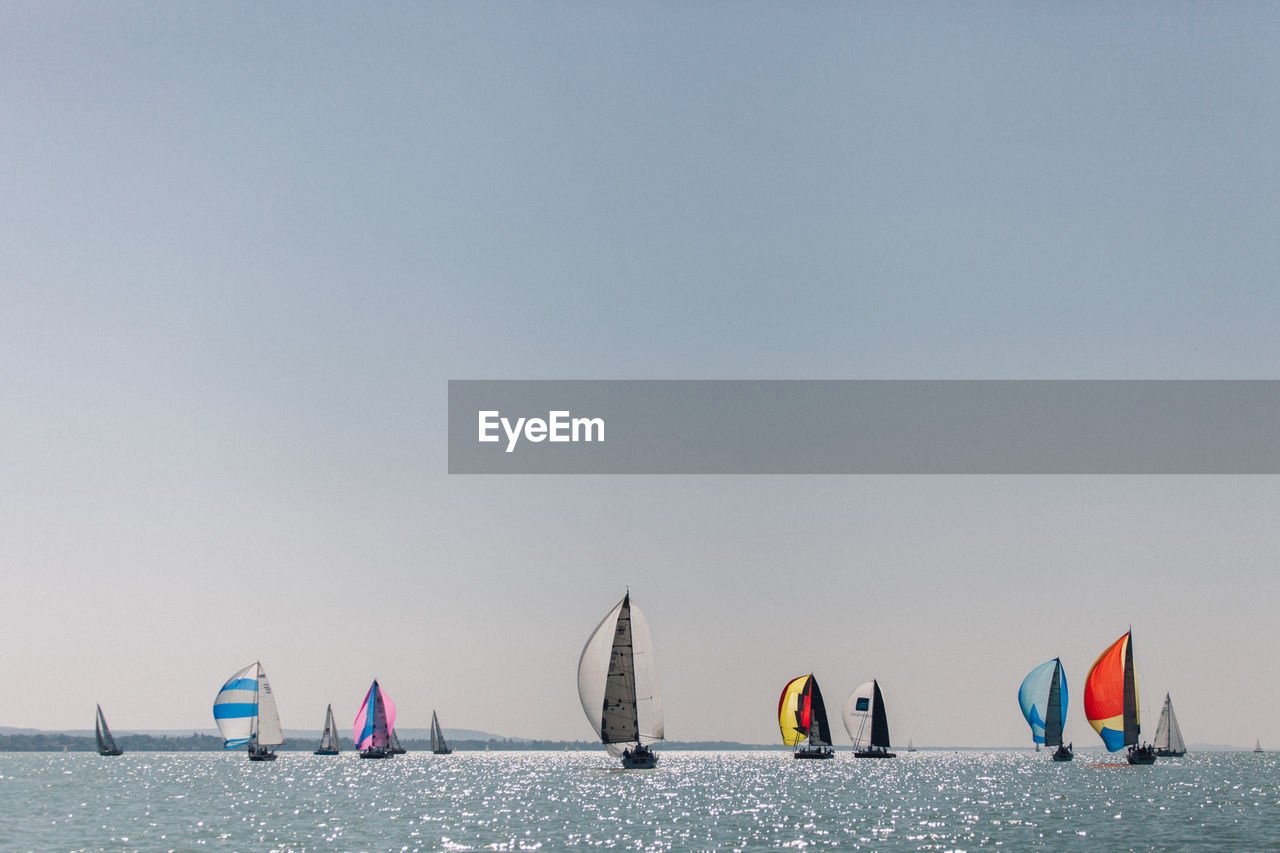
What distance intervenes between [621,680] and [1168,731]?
108757 mm

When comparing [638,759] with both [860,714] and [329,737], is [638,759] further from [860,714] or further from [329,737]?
[329,737]

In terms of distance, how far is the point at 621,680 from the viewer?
274 ft

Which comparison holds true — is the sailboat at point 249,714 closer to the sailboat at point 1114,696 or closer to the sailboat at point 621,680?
the sailboat at point 621,680

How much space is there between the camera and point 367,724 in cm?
14588

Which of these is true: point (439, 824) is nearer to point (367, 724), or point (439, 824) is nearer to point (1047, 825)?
point (1047, 825)

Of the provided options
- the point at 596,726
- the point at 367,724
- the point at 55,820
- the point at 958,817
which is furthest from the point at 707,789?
the point at 367,724

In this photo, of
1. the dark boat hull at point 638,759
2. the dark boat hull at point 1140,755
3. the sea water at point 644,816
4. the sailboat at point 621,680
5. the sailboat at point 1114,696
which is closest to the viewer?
the sea water at point 644,816

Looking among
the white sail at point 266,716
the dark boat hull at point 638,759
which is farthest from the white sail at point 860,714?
the white sail at point 266,716

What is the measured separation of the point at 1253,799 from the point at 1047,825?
1340 inches

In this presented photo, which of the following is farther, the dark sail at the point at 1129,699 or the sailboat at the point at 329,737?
the sailboat at the point at 329,737

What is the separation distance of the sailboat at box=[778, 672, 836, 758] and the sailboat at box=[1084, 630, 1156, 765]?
36253mm

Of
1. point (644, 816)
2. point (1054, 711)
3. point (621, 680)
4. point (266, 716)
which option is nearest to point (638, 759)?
point (621, 680)

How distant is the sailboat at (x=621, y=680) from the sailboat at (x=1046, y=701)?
56.5 meters

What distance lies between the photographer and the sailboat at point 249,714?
132250 mm
